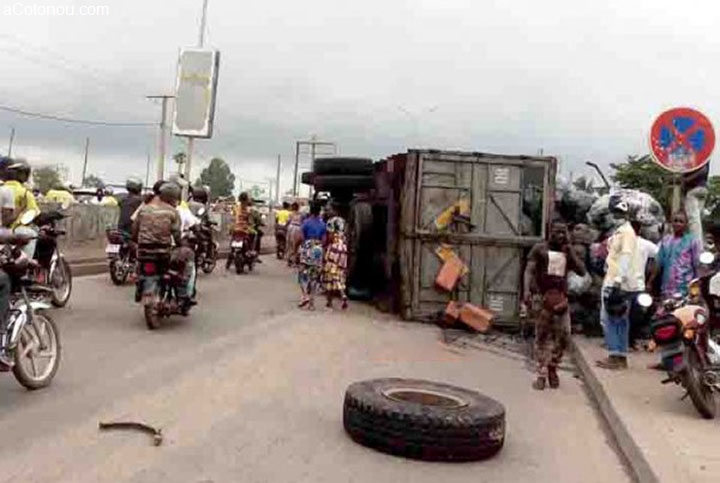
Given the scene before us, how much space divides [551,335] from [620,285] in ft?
4.04

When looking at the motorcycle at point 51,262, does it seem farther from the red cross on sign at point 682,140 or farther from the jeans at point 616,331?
the red cross on sign at point 682,140

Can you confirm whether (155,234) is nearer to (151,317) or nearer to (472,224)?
(151,317)

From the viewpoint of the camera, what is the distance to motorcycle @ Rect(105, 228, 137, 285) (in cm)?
1361

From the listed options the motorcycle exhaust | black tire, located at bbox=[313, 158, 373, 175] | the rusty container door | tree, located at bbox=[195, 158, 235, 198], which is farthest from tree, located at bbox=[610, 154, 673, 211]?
tree, located at bbox=[195, 158, 235, 198]

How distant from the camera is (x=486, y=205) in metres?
12.6

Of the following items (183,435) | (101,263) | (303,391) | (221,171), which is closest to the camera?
(183,435)

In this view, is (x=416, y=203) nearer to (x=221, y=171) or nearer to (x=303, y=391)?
(x=303, y=391)

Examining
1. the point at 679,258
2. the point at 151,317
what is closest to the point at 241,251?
A: the point at 151,317

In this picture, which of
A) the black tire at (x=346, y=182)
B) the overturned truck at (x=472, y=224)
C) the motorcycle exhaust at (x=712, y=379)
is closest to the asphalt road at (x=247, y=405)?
the motorcycle exhaust at (x=712, y=379)

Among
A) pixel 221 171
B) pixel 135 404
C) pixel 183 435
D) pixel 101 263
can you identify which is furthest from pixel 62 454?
pixel 221 171

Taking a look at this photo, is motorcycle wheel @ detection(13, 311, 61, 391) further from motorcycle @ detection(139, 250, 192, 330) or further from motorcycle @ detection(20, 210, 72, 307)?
motorcycle @ detection(20, 210, 72, 307)

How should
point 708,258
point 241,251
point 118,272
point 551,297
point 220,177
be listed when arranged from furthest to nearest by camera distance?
point 220,177 → point 241,251 → point 118,272 → point 551,297 → point 708,258

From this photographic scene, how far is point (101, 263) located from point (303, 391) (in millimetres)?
10360

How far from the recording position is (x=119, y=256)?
13.9 metres
